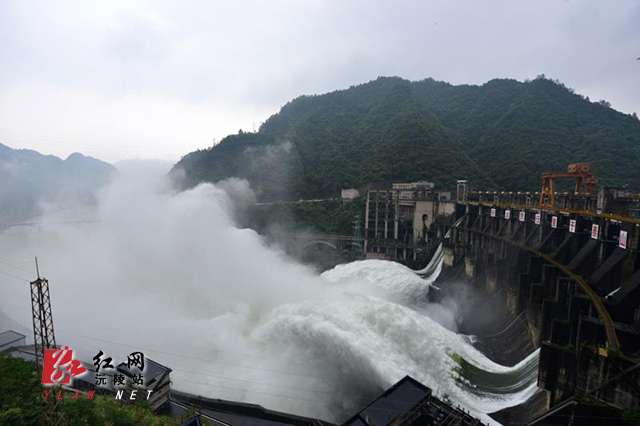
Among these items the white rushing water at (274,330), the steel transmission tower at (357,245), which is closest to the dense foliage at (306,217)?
the steel transmission tower at (357,245)

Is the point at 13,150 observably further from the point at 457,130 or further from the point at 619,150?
the point at 619,150

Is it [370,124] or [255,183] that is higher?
[370,124]

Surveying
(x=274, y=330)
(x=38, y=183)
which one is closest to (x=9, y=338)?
(x=274, y=330)

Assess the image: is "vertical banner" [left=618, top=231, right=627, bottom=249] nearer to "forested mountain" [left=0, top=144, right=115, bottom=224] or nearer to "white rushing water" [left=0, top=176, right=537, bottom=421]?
"white rushing water" [left=0, top=176, right=537, bottom=421]

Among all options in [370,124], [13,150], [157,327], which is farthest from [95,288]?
[13,150]

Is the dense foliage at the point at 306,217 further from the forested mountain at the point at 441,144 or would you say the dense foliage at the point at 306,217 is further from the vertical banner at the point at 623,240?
the vertical banner at the point at 623,240

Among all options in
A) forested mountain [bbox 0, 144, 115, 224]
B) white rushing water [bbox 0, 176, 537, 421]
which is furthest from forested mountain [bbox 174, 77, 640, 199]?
white rushing water [bbox 0, 176, 537, 421]

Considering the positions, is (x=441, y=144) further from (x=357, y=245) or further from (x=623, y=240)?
(x=623, y=240)
